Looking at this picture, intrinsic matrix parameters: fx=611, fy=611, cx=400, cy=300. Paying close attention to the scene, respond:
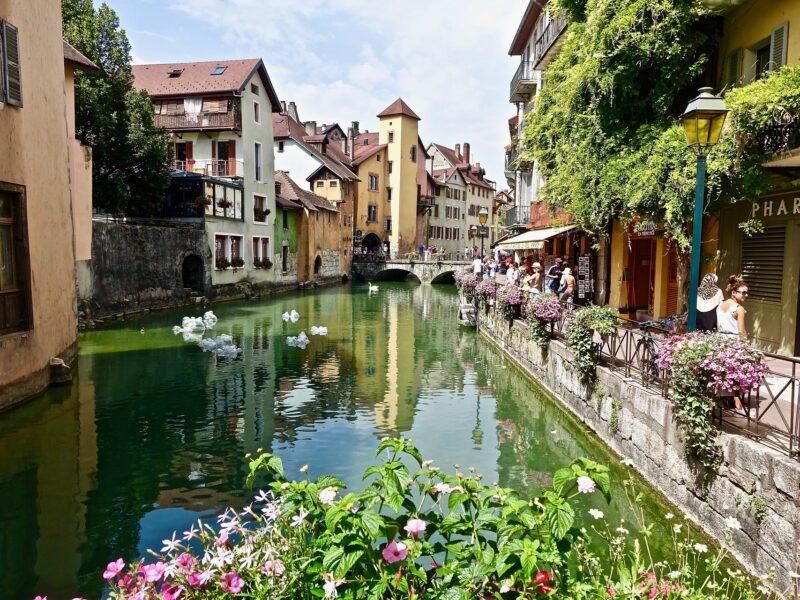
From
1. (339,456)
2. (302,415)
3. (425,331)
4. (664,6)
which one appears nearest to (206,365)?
(302,415)

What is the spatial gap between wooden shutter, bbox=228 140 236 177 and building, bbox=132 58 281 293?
62 millimetres

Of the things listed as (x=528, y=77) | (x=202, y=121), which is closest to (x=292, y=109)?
(x=202, y=121)

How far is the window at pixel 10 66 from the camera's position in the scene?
36.2ft

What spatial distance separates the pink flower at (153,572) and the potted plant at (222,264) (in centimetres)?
3278

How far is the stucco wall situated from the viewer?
11.4 meters

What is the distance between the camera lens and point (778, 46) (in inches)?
449

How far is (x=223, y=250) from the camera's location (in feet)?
118

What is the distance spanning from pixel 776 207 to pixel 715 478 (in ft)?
24.2

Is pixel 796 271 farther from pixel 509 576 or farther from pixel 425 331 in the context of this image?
pixel 425 331

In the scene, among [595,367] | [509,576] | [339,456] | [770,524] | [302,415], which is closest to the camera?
[509,576]

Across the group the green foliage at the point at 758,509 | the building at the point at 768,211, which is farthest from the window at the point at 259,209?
the green foliage at the point at 758,509

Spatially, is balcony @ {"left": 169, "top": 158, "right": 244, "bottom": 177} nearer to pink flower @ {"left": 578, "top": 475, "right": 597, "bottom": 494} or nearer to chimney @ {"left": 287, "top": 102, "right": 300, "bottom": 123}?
chimney @ {"left": 287, "top": 102, "right": 300, "bottom": 123}

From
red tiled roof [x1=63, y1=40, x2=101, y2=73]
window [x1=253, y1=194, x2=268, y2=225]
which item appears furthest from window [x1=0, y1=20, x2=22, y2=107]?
window [x1=253, y1=194, x2=268, y2=225]

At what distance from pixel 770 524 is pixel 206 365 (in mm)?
14325
